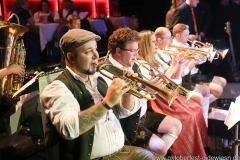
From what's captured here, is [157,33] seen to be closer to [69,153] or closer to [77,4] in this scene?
[69,153]

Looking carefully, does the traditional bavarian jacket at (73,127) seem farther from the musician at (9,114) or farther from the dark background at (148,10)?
the dark background at (148,10)

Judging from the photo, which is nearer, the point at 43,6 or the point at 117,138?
the point at 117,138

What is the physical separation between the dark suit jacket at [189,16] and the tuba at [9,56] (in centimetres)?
291

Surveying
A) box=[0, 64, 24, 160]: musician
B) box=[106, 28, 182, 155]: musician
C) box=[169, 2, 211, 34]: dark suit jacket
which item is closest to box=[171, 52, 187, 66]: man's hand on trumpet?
box=[106, 28, 182, 155]: musician

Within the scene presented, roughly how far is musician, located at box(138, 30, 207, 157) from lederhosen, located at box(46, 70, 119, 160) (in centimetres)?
112

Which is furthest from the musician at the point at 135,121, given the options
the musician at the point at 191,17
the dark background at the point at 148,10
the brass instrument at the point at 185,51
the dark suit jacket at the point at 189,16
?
the dark background at the point at 148,10

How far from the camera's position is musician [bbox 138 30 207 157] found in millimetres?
2971

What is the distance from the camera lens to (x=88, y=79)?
2.05m

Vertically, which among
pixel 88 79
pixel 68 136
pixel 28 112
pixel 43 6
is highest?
pixel 43 6

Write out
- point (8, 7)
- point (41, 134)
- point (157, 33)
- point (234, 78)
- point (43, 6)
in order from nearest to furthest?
point (41, 134) → point (157, 33) → point (234, 78) → point (43, 6) → point (8, 7)

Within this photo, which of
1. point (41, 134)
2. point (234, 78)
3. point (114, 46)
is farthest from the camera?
point (234, 78)

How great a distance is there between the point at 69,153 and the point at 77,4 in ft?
29.5

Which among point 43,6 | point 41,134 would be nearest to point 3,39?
point 41,134

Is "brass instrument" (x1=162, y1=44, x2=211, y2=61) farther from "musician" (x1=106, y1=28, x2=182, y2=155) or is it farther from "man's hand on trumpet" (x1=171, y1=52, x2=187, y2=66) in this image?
"musician" (x1=106, y1=28, x2=182, y2=155)
